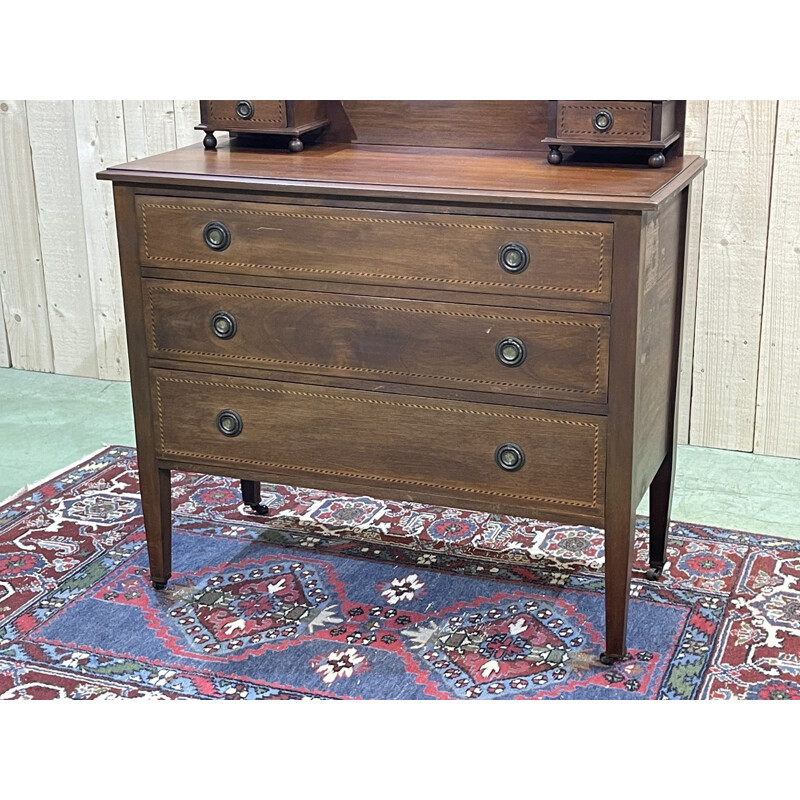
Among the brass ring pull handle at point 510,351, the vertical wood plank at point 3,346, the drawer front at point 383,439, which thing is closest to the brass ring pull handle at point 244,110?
the drawer front at point 383,439

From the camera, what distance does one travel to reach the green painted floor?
8.95 ft

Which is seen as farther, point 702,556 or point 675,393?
point 702,556

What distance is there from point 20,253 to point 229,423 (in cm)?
187

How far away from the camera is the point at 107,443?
325 centimetres

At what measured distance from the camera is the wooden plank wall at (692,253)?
2.84m

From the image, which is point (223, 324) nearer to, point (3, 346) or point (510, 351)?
point (510, 351)

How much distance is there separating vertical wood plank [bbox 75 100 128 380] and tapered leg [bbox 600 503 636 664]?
2.17 meters

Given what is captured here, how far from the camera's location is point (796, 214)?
9.27 feet

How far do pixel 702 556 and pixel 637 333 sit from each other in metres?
0.85

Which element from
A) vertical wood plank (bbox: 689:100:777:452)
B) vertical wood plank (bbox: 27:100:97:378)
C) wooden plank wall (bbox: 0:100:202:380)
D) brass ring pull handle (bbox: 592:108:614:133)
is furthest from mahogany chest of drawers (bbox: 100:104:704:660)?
vertical wood plank (bbox: 27:100:97:378)

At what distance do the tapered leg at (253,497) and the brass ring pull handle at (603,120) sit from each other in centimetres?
129

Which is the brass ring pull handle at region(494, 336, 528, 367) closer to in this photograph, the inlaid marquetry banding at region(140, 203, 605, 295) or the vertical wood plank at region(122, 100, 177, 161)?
the inlaid marquetry banding at region(140, 203, 605, 295)
